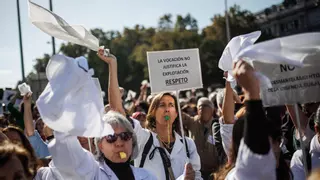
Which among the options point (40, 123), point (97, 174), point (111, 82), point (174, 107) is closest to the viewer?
point (97, 174)

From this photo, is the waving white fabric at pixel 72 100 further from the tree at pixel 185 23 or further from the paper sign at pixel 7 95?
the tree at pixel 185 23

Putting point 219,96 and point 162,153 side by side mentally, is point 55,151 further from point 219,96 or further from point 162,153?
point 219,96

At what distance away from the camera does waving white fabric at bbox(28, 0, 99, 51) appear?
368cm

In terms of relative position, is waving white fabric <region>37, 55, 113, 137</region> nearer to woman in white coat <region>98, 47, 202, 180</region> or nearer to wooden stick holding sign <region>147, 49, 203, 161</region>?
woman in white coat <region>98, 47, 202, 180</region>

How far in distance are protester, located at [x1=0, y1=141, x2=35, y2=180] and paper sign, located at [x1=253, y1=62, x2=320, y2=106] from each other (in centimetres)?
167

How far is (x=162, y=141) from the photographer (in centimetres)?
457

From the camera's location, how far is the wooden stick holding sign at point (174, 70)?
4453 mm

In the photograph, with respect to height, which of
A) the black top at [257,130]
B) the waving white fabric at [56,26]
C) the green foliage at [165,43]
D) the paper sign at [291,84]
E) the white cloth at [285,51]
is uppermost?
the green foliage at [165,43]

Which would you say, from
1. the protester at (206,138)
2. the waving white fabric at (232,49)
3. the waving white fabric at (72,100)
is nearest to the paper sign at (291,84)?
the waving white fabric at (232,49)

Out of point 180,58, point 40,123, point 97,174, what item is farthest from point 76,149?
point 40,123

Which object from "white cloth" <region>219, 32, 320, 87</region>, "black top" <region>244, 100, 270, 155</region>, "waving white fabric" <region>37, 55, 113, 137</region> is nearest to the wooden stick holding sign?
"waving white fabric" <region>37, 55, 113, 137</region>

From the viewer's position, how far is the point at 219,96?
188 inches

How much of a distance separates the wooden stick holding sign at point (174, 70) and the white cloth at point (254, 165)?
91.4 inches

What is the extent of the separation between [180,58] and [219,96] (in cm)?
62
